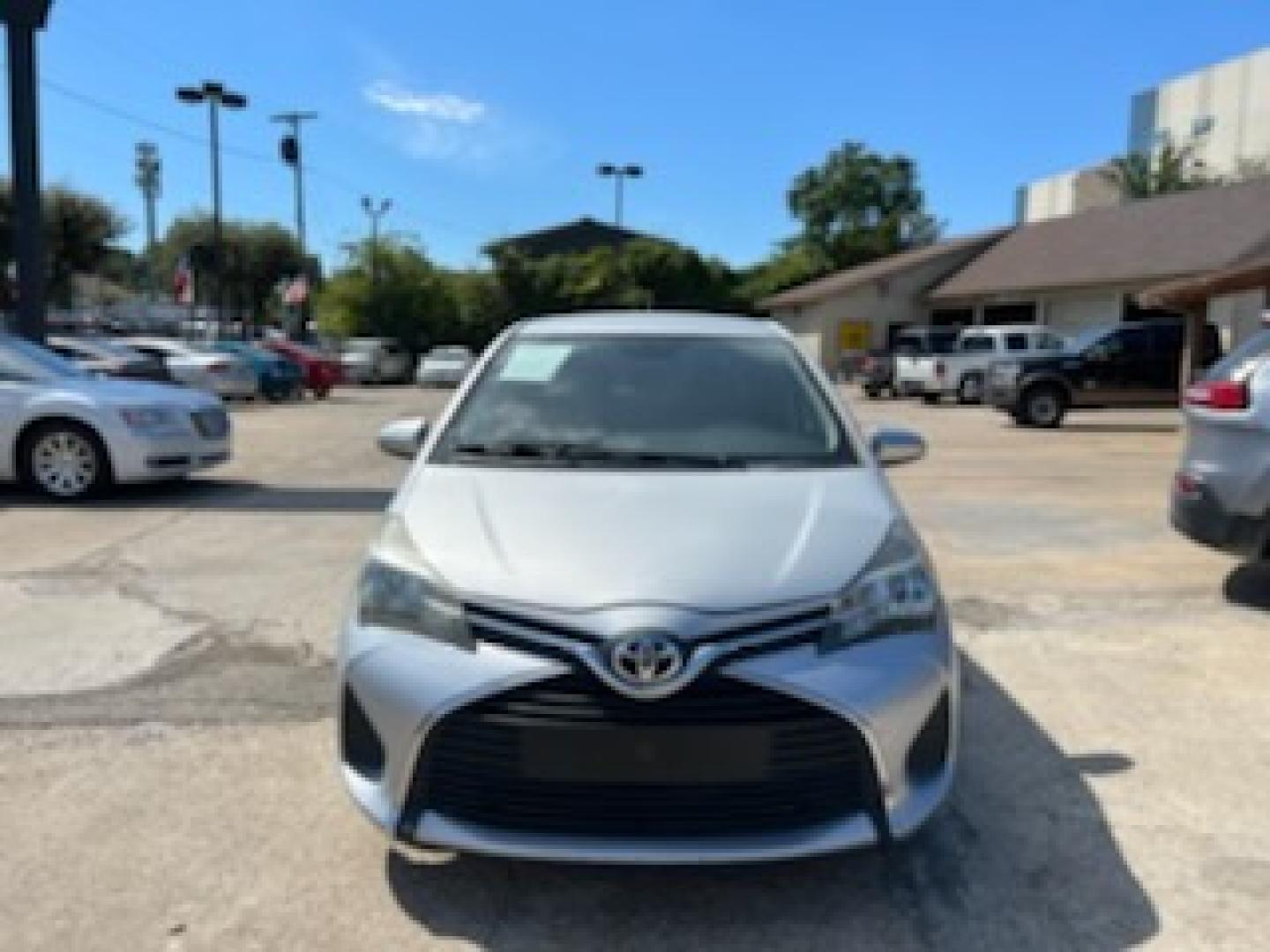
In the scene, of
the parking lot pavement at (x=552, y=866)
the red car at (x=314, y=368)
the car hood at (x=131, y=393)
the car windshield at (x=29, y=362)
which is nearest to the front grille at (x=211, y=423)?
the car hood at (x=131, y=393)

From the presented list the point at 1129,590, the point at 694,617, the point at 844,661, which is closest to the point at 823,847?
the point at 844,661

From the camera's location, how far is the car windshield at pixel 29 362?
10109mm

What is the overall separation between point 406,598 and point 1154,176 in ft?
199

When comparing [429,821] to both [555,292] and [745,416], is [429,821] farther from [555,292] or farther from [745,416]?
[555,292]

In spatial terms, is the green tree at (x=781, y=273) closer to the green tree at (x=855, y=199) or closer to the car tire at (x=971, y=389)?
the green tree at (x=855, y=199)

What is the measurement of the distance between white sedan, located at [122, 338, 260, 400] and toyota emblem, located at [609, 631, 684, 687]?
22880 mm

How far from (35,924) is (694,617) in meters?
1.85

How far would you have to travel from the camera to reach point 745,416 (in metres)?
4.27

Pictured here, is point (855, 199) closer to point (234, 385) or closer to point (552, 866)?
point (234, 385)

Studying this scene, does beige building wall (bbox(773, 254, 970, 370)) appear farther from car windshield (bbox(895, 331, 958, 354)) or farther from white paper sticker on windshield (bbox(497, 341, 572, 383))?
white paper sticker on windshield (bbox(497, 341, 572, 383))

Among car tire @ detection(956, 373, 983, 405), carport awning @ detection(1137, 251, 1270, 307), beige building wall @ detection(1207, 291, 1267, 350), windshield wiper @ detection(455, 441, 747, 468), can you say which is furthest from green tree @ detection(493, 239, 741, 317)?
windshield wiper @ detection(455, 441, 747, 468)

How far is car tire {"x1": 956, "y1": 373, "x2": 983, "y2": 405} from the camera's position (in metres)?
26.9

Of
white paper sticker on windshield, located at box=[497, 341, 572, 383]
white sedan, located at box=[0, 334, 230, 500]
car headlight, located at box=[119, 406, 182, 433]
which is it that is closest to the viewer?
white paper sticker on windshield, located at box=[497, 341, 572, 383]

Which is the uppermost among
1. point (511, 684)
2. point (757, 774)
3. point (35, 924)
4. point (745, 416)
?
point (745, 416)
